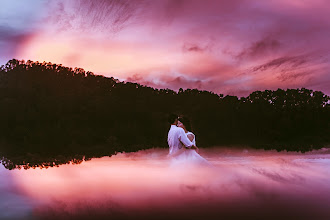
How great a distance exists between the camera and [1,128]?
1515 inches

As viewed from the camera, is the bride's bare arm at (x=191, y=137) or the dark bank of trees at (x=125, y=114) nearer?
the bride's bare arm at (x=191, y=137)

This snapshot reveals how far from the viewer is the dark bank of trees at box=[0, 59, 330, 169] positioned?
126 feet

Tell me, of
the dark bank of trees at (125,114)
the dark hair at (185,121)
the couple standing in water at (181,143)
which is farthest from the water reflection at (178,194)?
the dark bank of trees at (125,114)

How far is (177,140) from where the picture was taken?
11125mm

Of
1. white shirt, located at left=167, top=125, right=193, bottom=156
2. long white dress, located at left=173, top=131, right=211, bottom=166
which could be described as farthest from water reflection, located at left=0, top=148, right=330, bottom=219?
A: white shirt, located at left=167, top=125, right=193, bottom=156

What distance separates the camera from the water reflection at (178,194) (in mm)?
8008

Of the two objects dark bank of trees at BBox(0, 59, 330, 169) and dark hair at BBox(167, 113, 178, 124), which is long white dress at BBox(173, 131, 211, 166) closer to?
dark hair at BBox(167, 113, 178, 124)

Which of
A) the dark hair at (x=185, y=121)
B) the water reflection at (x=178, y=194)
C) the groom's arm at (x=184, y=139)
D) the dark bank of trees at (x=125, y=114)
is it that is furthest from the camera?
the dark bank of trees at (x=125, y=114)

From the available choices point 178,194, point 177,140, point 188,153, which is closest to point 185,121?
point 177,140

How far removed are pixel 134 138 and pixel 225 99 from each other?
45.0ft

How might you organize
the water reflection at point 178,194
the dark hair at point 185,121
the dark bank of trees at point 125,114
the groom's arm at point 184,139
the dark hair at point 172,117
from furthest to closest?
the dark bank of trees at point 125,114 < the dark hair at point 185,121 < the dark hair at point 172,117 < the groom's arm at point 184,139 < the water reflection at point 178,194

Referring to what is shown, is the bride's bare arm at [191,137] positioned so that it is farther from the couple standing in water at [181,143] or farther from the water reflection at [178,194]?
the water reflection at [178,194]

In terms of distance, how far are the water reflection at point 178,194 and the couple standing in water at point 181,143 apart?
0.26m

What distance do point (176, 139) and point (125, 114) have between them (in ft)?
111
